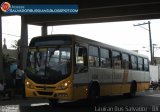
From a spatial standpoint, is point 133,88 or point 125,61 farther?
point 133,88

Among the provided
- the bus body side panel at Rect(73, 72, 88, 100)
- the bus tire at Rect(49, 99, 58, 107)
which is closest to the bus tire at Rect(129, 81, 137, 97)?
the bus tire at Rect(49, 99, 58, 107)

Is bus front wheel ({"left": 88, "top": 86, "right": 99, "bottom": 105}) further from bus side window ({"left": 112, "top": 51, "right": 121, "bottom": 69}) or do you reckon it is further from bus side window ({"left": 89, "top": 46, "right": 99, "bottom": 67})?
bus side window ({"left": 112, "top": 51, "right": 121, "bottom": 69})

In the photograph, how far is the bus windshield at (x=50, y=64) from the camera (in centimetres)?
1730

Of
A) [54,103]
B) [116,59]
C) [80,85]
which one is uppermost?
[116,59]

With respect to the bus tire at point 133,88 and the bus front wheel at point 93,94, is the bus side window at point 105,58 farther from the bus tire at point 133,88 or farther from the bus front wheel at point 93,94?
the bus tire at point 133,88

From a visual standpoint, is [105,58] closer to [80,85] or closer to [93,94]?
[93,94]

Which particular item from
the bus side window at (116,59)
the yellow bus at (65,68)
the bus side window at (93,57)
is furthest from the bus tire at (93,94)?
the bus side window at (116,59)

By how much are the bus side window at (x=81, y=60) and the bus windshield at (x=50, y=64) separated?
0.48m

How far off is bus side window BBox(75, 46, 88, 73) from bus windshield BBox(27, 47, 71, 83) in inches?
18.9

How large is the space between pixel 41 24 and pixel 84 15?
5.35 meters

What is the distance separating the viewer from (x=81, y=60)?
1809 centimetres

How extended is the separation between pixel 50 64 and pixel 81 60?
1429 millimetres

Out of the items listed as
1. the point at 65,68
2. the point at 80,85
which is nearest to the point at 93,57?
the point at 80,85

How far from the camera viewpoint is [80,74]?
1794 cm
